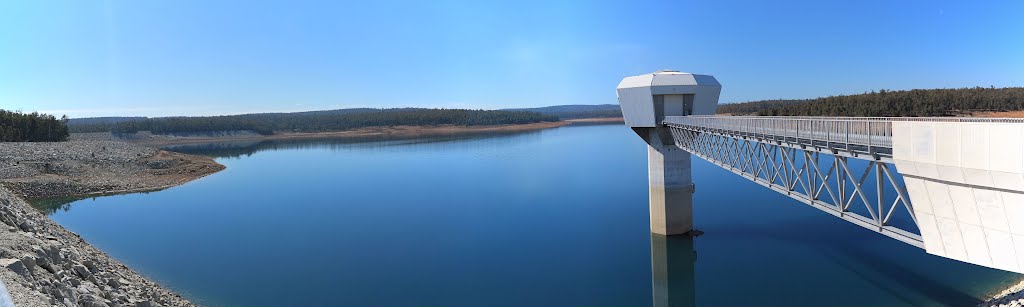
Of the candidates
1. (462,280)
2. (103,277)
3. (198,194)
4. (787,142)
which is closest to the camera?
(103,277)

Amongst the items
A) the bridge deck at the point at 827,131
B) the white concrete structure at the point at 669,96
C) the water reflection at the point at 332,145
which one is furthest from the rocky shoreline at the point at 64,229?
the water reflection at the point at 332,145

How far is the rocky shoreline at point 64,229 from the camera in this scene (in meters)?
9.02

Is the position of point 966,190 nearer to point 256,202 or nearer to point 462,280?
point 462,280

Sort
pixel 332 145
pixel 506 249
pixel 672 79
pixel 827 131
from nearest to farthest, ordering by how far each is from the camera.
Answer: pixel 827 131, pixel 506 249, pixel 672 79, pixel 332 145

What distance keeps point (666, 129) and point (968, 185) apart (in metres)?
15.6

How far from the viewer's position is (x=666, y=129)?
23.6 metres

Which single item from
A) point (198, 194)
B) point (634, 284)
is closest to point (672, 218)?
point (634, 284)

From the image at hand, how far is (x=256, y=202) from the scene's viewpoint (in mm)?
35312

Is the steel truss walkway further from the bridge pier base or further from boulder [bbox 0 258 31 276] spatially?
boulder [bbox 0 258 31 276]

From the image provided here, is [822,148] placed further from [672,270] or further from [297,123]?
[297,123]

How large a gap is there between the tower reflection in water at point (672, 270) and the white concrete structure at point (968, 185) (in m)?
9.25

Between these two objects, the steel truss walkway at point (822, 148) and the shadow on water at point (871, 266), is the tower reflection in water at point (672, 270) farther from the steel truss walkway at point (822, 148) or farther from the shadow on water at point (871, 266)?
the steel truss walkway at point (822, 148)

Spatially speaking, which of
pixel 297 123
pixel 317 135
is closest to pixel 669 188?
pixel 317 135

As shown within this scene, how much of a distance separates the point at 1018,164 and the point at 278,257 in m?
21.4
